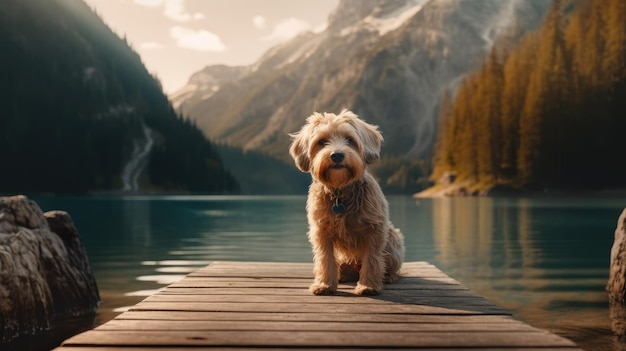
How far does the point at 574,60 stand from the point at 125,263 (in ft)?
275

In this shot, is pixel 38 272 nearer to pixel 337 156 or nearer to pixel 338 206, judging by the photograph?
pixel 338 206

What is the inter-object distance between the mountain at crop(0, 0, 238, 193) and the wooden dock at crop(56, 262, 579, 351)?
139638 mm

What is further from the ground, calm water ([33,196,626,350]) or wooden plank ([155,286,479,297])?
wooden plank ([155,286,479,297])

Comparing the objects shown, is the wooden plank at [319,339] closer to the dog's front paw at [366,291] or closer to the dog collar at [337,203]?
the dog's front paw at [366,291]

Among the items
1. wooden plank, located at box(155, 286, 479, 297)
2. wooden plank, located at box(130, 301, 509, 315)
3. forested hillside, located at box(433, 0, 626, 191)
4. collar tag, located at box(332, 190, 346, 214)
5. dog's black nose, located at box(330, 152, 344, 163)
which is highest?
forested hillside, located at box(433, 0, 626, 191)

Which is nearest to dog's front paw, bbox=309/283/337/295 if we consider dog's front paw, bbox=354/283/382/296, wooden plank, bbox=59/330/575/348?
dog's front paw, bbox=354/283/382/296

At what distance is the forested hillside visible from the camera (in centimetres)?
8269

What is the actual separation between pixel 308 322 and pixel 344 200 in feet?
6.16

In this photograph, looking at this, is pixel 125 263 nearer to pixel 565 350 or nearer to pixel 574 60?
pixel 565 350

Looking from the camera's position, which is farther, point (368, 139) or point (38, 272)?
point (38, 272)

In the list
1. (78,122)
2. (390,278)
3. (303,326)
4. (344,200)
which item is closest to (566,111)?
(390,278)

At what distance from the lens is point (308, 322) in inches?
200

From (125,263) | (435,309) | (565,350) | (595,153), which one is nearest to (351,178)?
(435,309)

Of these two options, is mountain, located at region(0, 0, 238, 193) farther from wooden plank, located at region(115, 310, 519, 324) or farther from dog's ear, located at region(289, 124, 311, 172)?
wooden plank, located at region(115, 310, 519, 324)
